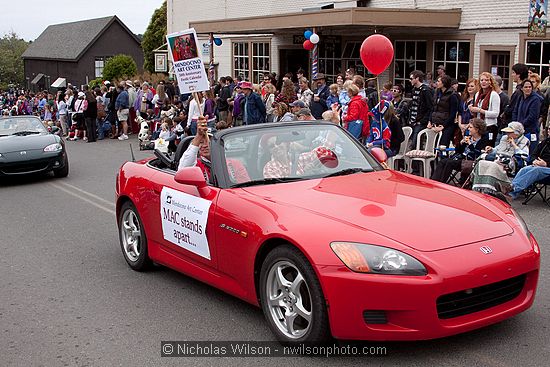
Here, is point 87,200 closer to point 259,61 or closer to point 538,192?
point 538,192

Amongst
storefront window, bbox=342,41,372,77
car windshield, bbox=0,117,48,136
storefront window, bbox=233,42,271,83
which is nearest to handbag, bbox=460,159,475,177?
car windshield, bbox=0,117,48,136

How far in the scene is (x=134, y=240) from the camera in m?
7.09

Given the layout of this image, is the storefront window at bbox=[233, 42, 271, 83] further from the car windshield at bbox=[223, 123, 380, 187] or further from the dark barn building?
the dark barn building

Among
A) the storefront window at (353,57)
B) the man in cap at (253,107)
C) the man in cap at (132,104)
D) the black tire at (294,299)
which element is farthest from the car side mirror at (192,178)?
the man in cap at (132,104)

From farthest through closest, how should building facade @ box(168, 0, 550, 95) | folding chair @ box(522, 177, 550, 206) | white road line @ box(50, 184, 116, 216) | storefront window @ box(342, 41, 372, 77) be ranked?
storefront window @ box(342, 41, 372, 77), building facade @ box(168, 0, 550, 95), white road line @ box(50, 184, 116, 216), folding chair @ box(522, 177, 550, 206)

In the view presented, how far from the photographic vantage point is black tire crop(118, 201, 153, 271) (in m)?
6.85

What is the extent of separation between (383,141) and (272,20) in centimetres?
1181

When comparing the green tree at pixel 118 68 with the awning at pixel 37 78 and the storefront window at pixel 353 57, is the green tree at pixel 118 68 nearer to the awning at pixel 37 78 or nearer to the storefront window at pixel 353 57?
the awning at pixel 37 78

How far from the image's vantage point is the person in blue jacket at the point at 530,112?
35.3 ft

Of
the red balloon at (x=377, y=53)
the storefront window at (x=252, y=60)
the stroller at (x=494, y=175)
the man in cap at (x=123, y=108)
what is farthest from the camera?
the storefront window at (x=252, y=60)

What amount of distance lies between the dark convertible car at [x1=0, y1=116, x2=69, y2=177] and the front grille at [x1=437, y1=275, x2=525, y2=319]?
36.6 ft

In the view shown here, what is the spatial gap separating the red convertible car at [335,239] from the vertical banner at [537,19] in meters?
9.93

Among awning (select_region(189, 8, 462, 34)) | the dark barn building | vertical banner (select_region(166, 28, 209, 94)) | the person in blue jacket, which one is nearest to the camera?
vertical banner (select_region(166, 28, 209, 94))

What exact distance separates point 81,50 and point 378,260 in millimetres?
70217
